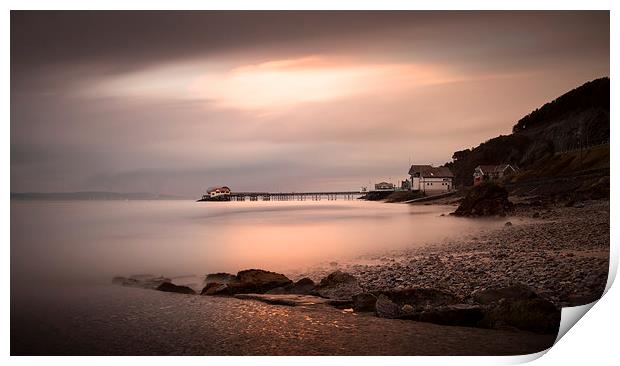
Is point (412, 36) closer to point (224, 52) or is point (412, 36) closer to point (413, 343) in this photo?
point (224, 52)

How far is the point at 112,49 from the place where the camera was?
19.9 ft

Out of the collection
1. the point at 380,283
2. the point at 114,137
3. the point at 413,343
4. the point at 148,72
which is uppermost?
the point at 148,72

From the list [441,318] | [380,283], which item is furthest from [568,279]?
[380,283]

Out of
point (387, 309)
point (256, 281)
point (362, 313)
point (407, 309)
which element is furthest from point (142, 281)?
point (407, 309)

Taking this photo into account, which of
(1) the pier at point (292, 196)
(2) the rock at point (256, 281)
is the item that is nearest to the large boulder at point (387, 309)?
(2) the rock at point (256, 281)

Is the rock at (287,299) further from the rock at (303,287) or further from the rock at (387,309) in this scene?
the rock at (387,309)

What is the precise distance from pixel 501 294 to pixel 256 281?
229 cm

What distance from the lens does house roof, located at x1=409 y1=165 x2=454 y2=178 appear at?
6.50m

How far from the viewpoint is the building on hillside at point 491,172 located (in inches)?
249

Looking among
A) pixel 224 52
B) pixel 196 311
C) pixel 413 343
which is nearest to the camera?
pixel 413 343

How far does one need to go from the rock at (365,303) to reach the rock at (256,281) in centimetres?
71

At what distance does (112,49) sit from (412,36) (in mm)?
2909

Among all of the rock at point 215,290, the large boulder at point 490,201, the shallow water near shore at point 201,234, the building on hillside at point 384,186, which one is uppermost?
the building on hillside at point 384,186

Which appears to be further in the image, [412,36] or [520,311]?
[412,36]
